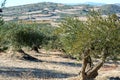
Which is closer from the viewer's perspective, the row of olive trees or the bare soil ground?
the row of olive trees

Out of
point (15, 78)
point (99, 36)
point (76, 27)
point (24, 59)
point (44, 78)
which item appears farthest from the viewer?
point (24, 59)

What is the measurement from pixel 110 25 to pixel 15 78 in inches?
373

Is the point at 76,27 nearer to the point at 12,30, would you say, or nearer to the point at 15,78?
the point at 15,78

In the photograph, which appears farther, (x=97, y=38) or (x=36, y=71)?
(x=36, y=71)

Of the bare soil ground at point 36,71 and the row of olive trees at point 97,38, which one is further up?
the row of olive trees at point 97,38

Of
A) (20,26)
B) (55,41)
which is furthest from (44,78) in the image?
(55,41)

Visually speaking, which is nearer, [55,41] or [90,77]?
[90,77]

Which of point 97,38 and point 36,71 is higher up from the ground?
point 97,38

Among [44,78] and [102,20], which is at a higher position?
[102,20]

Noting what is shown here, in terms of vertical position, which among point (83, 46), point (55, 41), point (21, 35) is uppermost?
point (83, 46)

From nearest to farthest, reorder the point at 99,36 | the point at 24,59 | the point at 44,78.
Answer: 1. the point at 99,36
2. the point at 44,78
3. the point at 24,59

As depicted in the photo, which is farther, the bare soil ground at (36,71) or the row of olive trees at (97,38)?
the bare soil ground at (36,71)

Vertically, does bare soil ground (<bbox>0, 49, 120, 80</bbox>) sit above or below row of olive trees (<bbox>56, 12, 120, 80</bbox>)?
below

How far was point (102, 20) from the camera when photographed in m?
25.5
